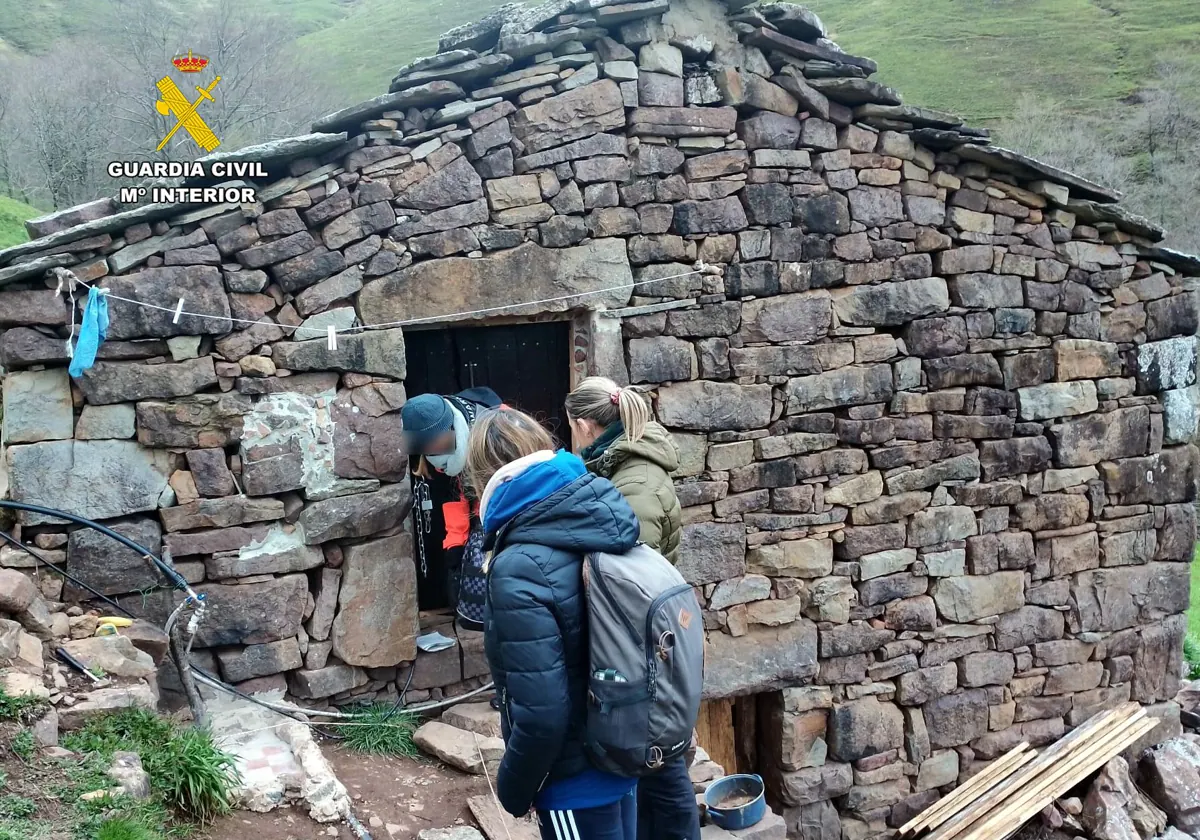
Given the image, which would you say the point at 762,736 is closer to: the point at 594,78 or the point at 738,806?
the point at 738,806

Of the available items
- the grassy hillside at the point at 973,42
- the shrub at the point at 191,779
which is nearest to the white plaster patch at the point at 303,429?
the shrub at the point at 191,779

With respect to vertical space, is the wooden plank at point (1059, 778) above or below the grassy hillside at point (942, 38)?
below

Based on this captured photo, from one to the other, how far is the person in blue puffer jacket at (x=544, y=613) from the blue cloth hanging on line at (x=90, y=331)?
228 cm

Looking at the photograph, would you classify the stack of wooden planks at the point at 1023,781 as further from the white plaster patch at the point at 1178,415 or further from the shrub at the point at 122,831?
the shrub at the point at 122,831

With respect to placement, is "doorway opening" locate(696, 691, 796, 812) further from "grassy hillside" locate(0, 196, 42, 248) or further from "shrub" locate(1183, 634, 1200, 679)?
"grassy hillside" locate(0, 196, 42, 248)

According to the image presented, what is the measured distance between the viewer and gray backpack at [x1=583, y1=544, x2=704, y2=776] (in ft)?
6.85

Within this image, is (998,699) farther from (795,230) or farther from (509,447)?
(509,447)

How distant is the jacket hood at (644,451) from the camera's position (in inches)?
125

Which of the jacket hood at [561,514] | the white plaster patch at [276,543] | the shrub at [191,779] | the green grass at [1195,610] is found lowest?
the green grass at [1195,610]

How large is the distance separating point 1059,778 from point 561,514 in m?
4.92

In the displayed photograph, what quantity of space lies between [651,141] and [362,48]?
2523cm

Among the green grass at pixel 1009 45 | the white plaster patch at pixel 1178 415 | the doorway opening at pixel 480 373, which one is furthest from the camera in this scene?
the green grass at pixel 1009 45

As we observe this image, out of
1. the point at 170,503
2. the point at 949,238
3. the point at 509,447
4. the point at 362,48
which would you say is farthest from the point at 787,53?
the point at 362,48

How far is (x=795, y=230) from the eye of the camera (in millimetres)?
4973
